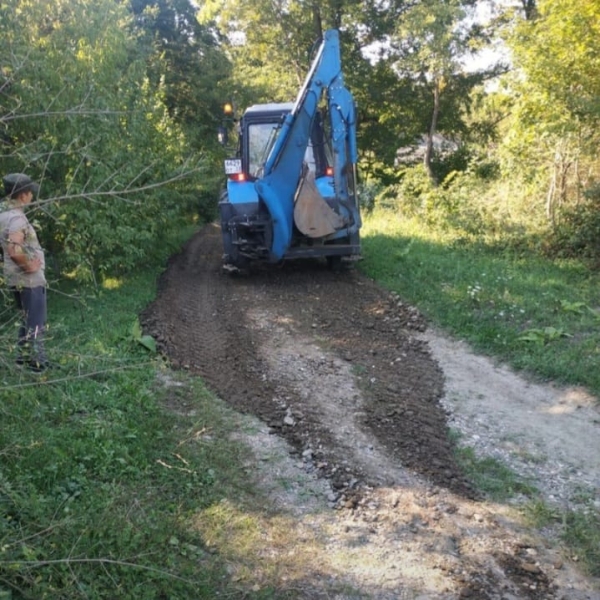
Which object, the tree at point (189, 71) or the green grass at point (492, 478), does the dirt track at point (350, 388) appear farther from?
the tree at point (189, 71)

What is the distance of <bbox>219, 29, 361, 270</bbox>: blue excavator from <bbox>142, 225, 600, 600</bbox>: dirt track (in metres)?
0.61

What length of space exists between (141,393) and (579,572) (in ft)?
11.3

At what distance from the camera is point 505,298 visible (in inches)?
293

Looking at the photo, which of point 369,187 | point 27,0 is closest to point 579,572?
point 27,0

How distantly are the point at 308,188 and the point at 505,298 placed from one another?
3.38m

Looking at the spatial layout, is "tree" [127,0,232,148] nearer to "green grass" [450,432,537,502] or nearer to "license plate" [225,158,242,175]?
"license plate" [225,158,242,175]

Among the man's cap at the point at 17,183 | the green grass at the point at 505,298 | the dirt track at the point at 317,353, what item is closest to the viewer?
the man's cap at the point at 17,183

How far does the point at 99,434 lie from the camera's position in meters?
4.03

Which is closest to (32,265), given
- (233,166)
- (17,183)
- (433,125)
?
(17,183)

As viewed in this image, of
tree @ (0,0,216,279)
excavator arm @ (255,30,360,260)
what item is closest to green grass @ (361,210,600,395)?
excavator arm @ (255,30,360,260)

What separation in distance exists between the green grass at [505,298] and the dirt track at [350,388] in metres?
0.55

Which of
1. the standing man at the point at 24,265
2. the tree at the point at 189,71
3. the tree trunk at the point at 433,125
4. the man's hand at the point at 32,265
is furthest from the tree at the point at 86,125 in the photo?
the tree at the point at 189,71

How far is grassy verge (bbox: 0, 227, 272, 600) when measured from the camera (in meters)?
2.78

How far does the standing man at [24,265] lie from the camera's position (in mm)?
2938
